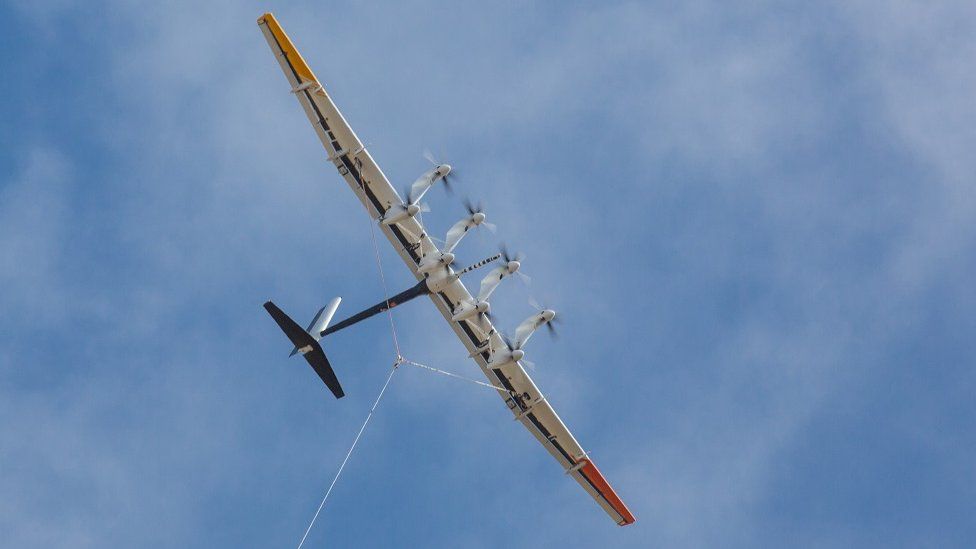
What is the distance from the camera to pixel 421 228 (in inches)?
2443

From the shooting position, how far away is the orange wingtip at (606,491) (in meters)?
68.4

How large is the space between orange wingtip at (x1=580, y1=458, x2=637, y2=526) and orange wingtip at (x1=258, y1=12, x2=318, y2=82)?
24.9 m

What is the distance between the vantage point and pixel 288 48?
6112 cm

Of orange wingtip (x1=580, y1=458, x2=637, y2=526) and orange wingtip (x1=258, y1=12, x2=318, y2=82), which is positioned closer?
orange wingtip (x1=258, y1=12, x2=318, y2=82)

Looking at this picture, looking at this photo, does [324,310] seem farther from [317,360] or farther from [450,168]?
[450,168]

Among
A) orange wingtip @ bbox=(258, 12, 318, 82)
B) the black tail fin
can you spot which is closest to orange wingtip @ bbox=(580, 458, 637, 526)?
the black tail fin

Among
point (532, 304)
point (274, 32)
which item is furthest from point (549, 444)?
point (274, 32)

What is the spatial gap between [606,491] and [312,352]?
1768 centimetres

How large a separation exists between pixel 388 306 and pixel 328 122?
946 centimetres

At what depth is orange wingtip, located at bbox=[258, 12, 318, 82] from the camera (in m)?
60.8

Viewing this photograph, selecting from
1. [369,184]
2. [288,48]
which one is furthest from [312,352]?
[288,48]

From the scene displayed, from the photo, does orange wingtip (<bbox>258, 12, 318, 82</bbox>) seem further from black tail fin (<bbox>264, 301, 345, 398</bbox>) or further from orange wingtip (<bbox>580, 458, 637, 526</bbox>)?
orange wingtip (<bbox>580, 458, 637, 526</bbox>)

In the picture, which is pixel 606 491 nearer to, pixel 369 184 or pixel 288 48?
pixel 369 184

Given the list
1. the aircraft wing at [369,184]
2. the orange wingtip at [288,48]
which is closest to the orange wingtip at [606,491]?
the aircraft wing at [369,184]
